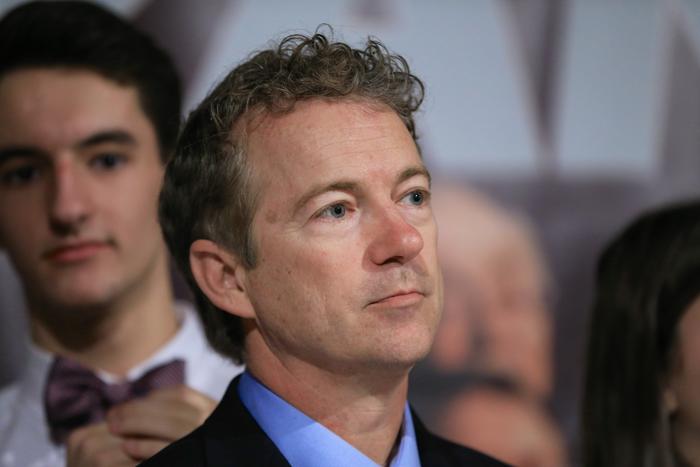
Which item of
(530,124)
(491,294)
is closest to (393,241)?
(491,294)

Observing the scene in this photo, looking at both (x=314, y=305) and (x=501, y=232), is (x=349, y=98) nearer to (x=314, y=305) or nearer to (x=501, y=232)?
(x=314, y=305)

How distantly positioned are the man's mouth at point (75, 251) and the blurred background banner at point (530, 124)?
70cm

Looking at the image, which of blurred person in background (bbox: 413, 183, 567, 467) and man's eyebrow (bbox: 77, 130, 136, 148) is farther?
blurred person in background (bbox: 413, 183, 567, 467)

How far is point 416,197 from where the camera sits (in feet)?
6.52

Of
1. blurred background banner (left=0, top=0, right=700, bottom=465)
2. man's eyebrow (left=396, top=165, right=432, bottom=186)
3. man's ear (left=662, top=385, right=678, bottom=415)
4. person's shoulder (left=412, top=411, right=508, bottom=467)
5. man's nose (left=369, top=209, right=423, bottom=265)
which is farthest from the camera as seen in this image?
blurred background banner (left=0, top=0, right=700, bottom=465)

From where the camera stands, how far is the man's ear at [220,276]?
2.00 metres

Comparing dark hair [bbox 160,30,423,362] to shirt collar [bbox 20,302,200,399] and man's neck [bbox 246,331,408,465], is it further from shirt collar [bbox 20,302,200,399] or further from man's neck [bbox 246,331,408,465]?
shirt collar [bbox 20,302,200,399]

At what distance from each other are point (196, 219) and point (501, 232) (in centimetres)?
175

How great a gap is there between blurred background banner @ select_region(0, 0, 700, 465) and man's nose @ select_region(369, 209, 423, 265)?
170 centimetres

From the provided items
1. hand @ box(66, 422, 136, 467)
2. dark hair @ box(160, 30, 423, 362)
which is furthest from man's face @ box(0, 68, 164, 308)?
dark hair @ box(160, 30, 423, 362)

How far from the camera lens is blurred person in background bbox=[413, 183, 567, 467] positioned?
3533mm

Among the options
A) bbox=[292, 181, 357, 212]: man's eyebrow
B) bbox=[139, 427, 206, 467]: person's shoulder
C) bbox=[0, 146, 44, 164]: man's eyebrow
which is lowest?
bbox=[139, 427, 206, 467]: person's shoulder

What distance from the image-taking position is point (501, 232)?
12.0 ft

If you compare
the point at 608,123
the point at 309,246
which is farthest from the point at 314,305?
the point at 608,123
